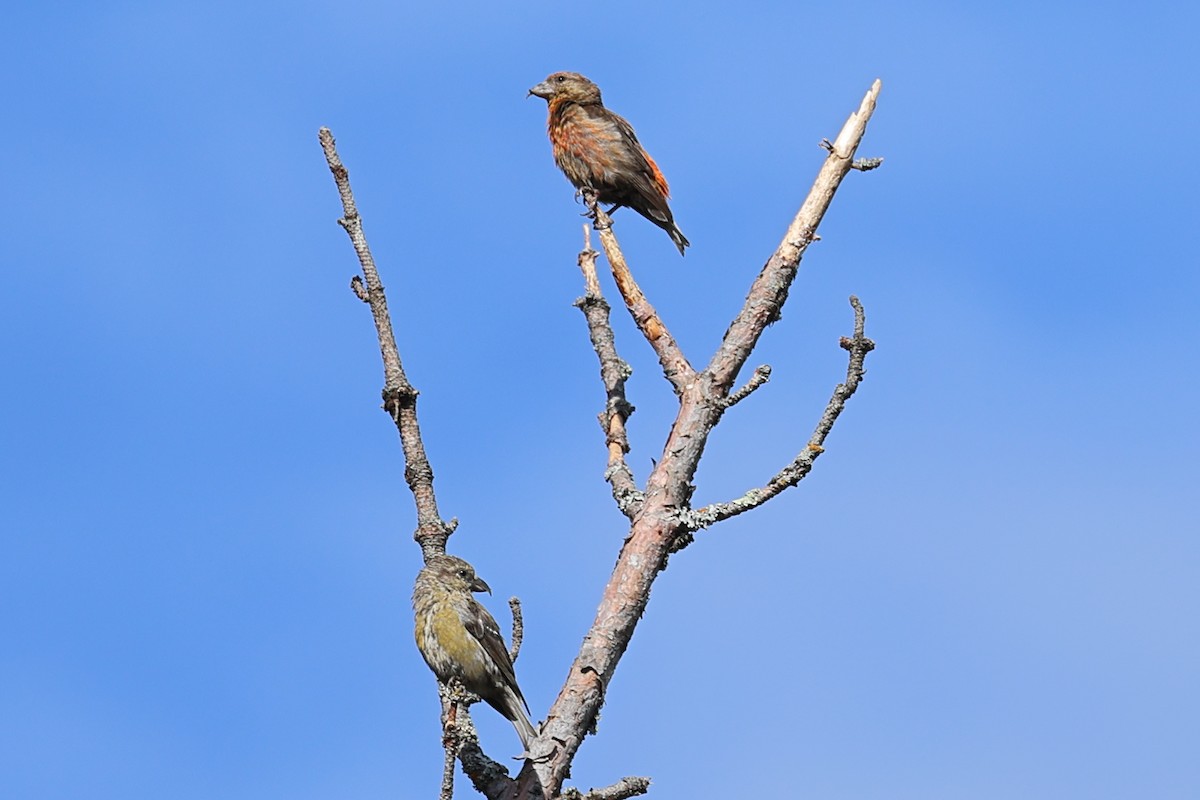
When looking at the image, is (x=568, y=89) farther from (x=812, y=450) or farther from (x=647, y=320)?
(x=812, y=450)

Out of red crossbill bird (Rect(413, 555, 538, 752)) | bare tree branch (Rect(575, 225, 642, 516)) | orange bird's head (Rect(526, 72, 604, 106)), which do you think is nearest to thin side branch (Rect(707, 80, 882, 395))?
bare tree branch (Rect(575, 225, 642, 516))

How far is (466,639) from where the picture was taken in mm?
7531

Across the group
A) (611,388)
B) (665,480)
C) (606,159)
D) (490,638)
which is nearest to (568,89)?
(606,159)

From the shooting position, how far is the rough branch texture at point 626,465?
16.4ft

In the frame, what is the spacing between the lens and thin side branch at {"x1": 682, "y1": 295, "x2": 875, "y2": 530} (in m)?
5.37

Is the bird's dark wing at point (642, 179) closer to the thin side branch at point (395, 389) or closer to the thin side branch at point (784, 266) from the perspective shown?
the thin side branch at point (784, 266)

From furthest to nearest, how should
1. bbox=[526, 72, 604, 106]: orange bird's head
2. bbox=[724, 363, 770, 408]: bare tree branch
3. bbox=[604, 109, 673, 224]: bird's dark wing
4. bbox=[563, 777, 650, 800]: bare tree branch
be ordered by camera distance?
1. bbox=[526, 72, 604, 106]: orange bird's head
2. bbox=[604, 109, 673, 224]: bird's dark wing
3. bbox=[724, 363, 770, 408]: bare tree branch
4. bbox=[563, 777, 650, 800]: bare tree branch

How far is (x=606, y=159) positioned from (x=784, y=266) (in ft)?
18.3

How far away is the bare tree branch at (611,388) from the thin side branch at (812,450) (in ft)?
1.21

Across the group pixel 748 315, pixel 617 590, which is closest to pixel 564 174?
pixel 748 315

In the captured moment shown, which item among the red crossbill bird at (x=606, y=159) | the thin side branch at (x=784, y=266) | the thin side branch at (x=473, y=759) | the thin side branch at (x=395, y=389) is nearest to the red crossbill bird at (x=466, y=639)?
the thin side branch at (x=395, y=389)

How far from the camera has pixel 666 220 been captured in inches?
456

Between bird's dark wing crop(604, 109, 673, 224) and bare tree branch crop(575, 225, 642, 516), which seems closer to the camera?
bare tree branch crop(575, 225, 642, 516)

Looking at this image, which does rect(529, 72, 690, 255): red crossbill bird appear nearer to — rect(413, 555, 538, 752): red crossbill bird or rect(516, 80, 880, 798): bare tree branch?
rect(413, 555, 538, 752): red crossbill bird
